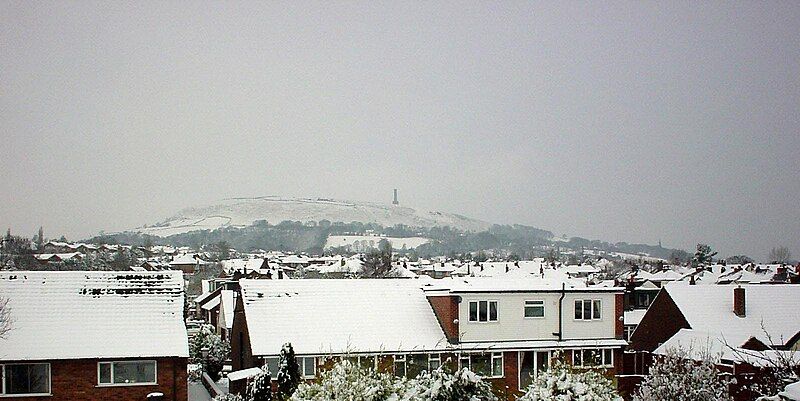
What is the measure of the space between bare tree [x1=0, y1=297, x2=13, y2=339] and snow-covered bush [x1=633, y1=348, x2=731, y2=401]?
19.3 m

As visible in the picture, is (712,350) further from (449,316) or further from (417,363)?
(417,363)

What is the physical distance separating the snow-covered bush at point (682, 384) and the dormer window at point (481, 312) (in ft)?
27.6

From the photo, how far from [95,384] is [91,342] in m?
1.36

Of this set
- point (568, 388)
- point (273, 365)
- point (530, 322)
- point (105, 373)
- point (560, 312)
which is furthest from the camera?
point (560, 312)

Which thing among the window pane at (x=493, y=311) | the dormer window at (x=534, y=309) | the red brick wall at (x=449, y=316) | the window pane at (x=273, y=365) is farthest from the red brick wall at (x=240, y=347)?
the dormer window at (x=534, y=309)

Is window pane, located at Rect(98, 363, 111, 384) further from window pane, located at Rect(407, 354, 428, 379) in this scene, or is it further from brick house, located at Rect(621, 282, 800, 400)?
brick house, located at Rect(621, 282, 800, 400)

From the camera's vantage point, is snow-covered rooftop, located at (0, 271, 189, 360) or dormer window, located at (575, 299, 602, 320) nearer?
snow-covered rooftop, located at (0, 271, 189, 360)

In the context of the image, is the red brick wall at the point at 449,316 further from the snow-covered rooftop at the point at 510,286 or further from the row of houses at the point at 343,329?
the snow-covered rooftop at the point at 510,286

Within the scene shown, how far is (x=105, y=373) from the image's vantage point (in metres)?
26.8

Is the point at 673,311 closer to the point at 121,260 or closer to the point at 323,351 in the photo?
the point at 323,351

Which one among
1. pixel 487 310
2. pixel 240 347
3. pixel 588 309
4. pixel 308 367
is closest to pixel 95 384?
pixel 308 367

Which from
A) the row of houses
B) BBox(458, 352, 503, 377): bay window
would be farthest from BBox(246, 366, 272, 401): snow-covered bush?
BBox(458, 352, 503, 377): bay window

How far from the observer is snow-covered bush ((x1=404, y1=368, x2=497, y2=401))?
12.2 meters

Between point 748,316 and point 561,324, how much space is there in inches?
406
